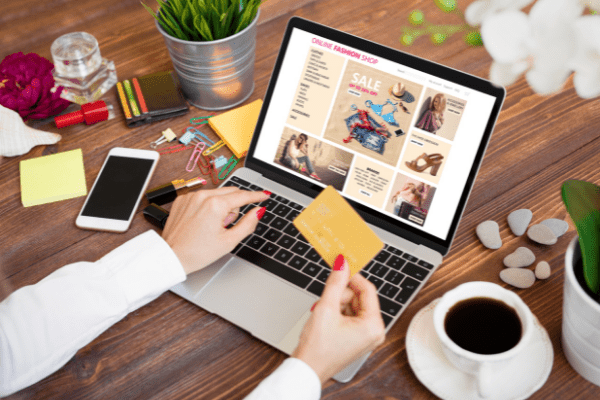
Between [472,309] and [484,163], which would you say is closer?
[472,309]

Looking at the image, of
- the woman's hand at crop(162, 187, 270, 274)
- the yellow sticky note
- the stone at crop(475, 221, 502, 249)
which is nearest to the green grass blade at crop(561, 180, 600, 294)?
the stone at crop(475, 221, 502, 249)

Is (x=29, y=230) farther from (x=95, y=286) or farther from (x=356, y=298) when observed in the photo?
(x=356, y=298)

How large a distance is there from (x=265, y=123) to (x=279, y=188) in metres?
0.12

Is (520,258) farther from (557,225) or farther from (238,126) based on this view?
(238,126)

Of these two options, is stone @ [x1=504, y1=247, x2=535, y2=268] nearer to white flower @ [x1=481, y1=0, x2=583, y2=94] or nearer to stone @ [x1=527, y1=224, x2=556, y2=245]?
stone @ [x1=527, y1=224, x2=556, y2=245]

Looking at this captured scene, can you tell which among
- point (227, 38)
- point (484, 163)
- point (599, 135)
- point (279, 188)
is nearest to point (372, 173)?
point (279, 188)

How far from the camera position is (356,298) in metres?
0.71

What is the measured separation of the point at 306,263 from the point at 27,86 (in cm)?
70

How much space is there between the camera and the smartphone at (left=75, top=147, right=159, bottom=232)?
0.91m

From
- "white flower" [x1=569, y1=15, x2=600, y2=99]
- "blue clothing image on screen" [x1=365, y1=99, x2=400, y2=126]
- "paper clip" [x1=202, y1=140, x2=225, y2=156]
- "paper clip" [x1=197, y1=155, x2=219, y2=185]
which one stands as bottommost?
"paper clip" [x1=197, y1=155, x2=219, y2=185]

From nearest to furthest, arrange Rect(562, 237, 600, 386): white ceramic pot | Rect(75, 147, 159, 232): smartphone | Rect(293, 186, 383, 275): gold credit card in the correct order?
Rect(562, 237, 600, 386): white ceramic pot < Rect(293, 186, 383, 275): gold credit card < Rect(75, 147, 159, 232): smartphone

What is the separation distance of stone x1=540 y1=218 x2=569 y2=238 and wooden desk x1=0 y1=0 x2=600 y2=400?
18mm

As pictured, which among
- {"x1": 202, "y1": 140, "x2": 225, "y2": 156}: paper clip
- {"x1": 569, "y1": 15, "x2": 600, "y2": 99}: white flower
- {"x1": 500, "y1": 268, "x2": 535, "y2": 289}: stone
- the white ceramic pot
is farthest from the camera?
{"x1": 202, "y1": 140, "x2": 225, "y2": 156}: paper clip

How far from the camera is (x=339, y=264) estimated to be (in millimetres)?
684
